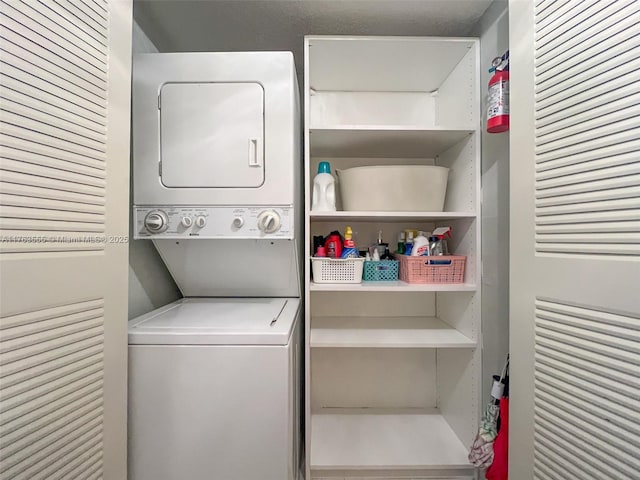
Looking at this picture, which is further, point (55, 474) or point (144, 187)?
point (144, 187)

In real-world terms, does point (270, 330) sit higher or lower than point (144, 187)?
lower

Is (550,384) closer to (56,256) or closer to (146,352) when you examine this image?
(146,352)

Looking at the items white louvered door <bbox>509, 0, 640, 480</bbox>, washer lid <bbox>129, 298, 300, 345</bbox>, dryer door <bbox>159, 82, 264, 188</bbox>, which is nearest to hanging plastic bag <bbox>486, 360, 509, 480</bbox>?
white louvered door <bbox>509, 0, 640, 480</bbox>

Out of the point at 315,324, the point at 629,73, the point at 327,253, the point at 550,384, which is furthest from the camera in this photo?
the point at 315,324

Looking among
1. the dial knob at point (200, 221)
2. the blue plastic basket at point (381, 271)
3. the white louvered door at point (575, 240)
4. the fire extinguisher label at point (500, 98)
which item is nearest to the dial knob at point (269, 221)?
the dial knob at point (200, 221)

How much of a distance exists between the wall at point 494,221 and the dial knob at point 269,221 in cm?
114

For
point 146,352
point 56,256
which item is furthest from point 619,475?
point 56,256

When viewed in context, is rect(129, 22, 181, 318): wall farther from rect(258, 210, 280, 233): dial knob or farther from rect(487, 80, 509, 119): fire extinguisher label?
rect(487, 80, 509, 119): fire extinguisher label

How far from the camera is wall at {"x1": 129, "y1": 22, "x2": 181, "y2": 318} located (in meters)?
1.56

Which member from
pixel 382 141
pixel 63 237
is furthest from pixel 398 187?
pixel 63 237

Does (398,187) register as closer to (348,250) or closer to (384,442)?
(348,250)

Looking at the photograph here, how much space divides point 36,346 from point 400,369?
6.80 ft

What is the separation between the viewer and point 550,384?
1014 mm

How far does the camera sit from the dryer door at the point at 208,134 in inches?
58.3
